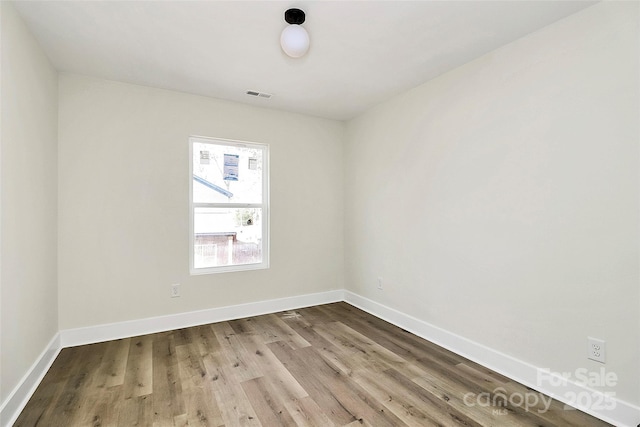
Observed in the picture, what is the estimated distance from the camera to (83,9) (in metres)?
1.99

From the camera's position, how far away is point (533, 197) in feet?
7.27

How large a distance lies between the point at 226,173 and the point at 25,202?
183 centimetres

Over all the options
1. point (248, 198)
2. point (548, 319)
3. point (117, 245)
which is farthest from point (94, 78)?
point (548, 319)

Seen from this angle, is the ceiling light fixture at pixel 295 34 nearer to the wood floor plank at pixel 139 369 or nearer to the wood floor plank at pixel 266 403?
the wood floor plank at pixel 266 403

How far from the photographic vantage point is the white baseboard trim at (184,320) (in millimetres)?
2906

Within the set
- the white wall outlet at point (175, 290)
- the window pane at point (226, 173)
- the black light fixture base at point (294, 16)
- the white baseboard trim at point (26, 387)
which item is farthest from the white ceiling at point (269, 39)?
the white baseboard trim at point (26, 387)

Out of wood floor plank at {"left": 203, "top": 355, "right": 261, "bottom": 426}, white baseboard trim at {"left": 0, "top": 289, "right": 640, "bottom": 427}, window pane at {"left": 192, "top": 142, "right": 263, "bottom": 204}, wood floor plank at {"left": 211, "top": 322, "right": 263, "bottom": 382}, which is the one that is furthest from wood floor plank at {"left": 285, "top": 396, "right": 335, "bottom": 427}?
A: window pane at {"left": 192, "top": 142, "right": 263, "bottom": 204}

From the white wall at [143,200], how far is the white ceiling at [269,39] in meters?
→ 0.30

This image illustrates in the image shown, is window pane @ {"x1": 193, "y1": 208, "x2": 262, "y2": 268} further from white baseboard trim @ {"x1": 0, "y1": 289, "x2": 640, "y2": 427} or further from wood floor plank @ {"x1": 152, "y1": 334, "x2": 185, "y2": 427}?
wood floor plank @ {"x1": 152, "y1": 334, "x2": 185, "y2": 427}

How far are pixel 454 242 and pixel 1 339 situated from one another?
3.19 meters

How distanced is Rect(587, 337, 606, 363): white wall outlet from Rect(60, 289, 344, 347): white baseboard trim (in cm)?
278

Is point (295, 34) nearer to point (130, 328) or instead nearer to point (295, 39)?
point (295, 39)

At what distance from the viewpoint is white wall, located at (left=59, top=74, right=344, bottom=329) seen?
289 cm

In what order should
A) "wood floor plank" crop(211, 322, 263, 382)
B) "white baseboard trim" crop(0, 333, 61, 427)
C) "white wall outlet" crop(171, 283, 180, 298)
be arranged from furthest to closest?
"white wall outlet" crop(171, 283, 180, 298)
"wood floor plank" crop(211, 322, 263, 382)
"white baseboard trim" crop(0, 333, 61, 427)
